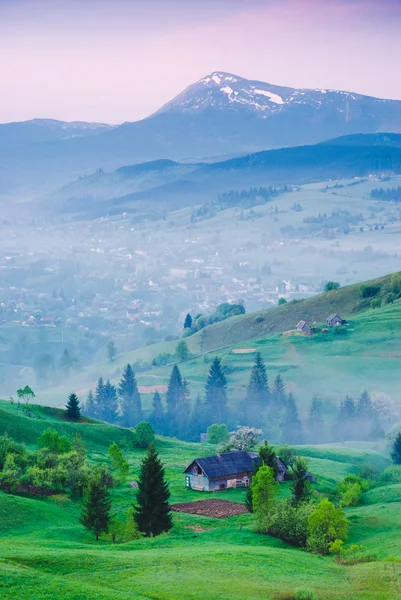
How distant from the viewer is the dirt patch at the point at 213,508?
8369 centimetres

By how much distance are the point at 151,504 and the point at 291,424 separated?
118m

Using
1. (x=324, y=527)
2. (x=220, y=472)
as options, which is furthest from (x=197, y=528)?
(x=220, y=472)

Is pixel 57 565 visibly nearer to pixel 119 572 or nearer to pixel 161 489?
pixel 119 572

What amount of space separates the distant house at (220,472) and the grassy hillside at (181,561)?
31.8 feet

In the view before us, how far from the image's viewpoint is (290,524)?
7481 cm

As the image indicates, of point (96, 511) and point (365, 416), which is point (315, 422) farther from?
point (96, 511)

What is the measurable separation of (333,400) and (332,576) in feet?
452

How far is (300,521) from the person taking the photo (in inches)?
2940

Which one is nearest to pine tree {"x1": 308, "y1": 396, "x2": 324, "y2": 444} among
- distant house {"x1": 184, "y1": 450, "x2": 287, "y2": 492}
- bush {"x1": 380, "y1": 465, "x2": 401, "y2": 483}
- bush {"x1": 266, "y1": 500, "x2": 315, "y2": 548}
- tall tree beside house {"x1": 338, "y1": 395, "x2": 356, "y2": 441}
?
tall tree beside house {"x1": 338, "y1": 395, "x2": 356, "y2": 441}

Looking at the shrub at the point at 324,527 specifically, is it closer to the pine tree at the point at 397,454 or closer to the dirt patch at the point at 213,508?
the dirt patch at the point at 213,508

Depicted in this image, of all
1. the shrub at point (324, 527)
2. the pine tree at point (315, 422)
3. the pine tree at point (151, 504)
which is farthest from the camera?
the pine tree at point (315, 422)

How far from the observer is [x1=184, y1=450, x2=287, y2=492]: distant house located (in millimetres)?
94875

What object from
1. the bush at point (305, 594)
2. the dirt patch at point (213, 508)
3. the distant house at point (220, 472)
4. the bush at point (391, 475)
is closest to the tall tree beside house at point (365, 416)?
the bush at point (391, 475)

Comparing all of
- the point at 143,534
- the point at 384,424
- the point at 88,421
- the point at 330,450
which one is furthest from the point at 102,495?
the point at 384,424
